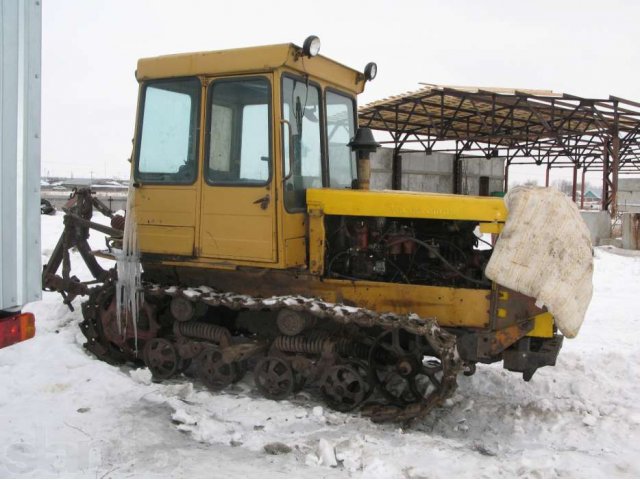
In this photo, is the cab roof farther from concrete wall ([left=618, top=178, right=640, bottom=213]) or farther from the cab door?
concrete wall ([left=618, top=178, right=640, bottom=213])

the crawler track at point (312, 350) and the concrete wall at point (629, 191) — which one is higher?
the concrete wall at point (629, 191)

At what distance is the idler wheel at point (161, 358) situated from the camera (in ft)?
18.5

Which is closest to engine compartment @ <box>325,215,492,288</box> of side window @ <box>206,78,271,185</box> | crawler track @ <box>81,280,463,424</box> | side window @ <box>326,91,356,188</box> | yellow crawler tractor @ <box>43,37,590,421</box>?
yellow crawler tractor @ <box>43,37,590,421</box>

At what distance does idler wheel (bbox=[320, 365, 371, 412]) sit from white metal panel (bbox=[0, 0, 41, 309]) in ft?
8.13

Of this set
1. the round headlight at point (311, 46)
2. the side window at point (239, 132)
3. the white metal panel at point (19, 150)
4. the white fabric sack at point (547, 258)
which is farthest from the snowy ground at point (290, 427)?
the round headlight at point (311, 46)

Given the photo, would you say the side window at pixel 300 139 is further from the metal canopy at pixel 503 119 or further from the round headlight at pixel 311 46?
the metal canopy at pixel 503 119

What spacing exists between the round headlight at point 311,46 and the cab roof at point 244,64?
12 cm

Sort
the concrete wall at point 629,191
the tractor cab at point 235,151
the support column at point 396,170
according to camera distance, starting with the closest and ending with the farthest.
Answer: the tractor cab at point 235,151
the support column at point 396,170
the concrete wall at point 629,191

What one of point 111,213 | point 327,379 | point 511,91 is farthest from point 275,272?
point 511,91

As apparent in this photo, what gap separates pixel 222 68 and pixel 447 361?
310 centimetres

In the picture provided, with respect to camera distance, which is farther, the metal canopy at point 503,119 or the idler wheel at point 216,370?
the metal canopy at point 503,119

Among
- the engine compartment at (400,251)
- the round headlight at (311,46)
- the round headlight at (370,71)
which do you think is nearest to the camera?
the round headlight at (311,46)

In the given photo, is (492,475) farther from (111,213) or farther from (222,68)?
(111,213)

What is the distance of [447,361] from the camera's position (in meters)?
4.54
